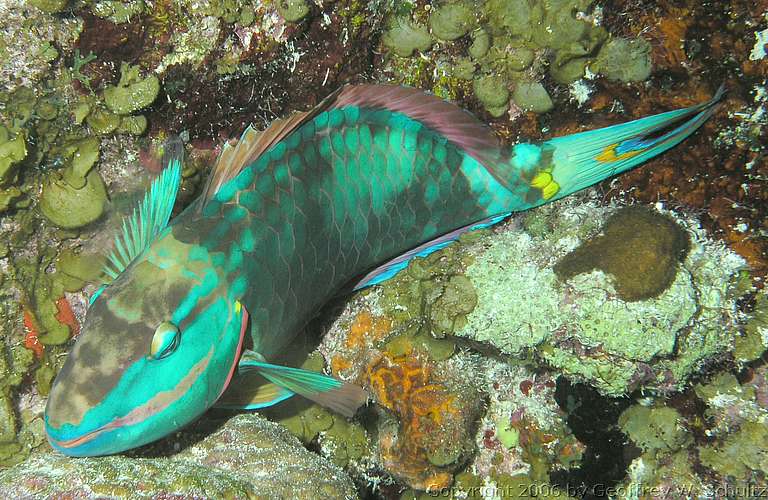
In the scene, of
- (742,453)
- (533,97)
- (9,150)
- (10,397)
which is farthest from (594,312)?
(10,397)

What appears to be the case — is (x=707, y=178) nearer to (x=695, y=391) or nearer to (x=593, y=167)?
(x=593, y=167)

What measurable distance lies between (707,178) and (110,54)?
11.7 feet

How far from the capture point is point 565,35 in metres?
2.94

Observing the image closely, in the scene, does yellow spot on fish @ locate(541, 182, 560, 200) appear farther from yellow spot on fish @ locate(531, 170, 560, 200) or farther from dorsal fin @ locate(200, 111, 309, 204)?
dorsal fin @ locate(200, 111, 309, 204)

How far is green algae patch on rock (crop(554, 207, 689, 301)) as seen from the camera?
8.64 feet

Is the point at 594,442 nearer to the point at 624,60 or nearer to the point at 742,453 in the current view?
the point at 742,453

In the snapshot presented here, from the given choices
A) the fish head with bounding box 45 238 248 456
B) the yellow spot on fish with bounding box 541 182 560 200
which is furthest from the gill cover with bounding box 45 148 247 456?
the yellow spot on fish with bounding box 541 182 560 200

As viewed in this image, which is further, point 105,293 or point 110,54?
point 110,54

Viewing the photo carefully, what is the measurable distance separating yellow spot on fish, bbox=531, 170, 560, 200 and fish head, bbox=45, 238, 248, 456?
1.99 metres

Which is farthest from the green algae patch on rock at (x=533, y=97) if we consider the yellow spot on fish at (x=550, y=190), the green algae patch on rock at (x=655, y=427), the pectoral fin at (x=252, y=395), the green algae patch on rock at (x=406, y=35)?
the pectoral fin at (x=252, y=395)

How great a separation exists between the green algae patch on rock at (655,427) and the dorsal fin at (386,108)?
1917mm

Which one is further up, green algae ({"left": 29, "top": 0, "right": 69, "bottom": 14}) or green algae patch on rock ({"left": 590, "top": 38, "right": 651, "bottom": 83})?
Result: green algae ({"left": 29, "top": 0, "right": 69, "bottom": 14})

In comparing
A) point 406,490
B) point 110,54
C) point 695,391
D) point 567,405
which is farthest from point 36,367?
point 695,391

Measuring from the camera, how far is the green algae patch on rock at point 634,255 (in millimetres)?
2635
